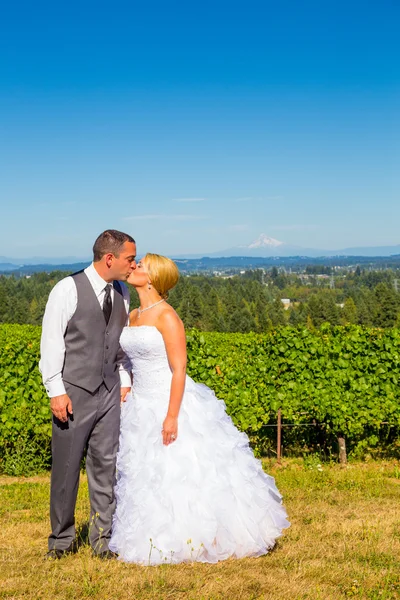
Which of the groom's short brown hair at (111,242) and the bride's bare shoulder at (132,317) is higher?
the groom's short brown hair at (111,242)

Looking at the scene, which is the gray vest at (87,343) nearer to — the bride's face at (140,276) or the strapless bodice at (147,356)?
the strapless bodice at (147,356)

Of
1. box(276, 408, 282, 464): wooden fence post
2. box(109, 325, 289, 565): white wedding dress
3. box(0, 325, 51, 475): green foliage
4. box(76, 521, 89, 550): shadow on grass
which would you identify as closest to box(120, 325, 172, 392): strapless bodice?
box(109, 325, 289, 565): white wedding dress

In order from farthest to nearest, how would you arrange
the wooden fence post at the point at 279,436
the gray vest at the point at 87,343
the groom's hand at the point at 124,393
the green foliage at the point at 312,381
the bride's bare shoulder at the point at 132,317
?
the green foliage at the point at 312,381 < the wooden fence post at the point at 279,436 < the groom's hand at the point at 124,393 < the bride's bare shoulder at the point at 132,317 < the gray vest at the point at 87,343

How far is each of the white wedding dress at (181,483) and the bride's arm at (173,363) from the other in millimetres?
90

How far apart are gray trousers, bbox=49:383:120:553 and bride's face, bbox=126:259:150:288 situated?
871 millimetres

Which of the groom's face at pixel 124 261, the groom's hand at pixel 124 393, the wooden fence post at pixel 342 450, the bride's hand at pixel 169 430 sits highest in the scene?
the groom's face at pixel 124 261

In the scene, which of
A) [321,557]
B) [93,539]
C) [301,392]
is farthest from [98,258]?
[301,392]

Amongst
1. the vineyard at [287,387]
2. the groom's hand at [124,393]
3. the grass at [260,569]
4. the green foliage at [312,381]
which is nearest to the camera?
the grass at [260,569]

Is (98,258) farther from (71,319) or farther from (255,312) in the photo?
(255,312)

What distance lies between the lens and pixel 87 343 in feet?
14.4

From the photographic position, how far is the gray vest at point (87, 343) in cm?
436

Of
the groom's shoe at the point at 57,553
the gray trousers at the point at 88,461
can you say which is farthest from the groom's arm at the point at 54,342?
the groom's shoe at the point at 57,553

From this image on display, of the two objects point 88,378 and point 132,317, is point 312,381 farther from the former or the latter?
point 88,378

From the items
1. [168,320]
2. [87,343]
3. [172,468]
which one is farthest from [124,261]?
[172,468]
